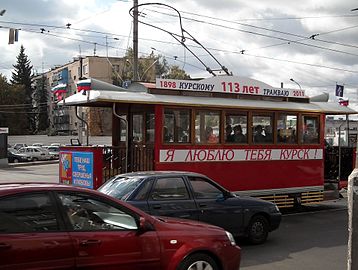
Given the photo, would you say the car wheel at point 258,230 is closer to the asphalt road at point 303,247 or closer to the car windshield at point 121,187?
the asphalt road at point 303,247

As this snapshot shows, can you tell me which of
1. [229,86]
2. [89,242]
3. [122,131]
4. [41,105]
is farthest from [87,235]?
[41,105]

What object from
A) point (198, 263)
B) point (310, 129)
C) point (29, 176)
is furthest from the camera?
point (29, 176)

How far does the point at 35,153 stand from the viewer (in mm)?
55562

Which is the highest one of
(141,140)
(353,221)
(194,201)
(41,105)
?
(41,105)

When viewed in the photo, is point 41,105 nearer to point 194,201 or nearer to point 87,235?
point 194,201

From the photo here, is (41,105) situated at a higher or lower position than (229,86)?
higher

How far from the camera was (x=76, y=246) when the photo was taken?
194 inches

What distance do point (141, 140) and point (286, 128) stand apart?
4094mm

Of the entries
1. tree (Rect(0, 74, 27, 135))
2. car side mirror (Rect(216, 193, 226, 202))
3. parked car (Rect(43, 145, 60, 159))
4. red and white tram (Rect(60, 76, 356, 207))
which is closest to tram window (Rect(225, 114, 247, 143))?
red and white tram (Rect(60, 76, 356, 207))

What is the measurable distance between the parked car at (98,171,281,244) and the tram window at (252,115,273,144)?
3.51m

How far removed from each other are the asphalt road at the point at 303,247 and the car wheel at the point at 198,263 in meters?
2.01

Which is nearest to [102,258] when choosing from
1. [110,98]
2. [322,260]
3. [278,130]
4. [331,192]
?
[322,260]

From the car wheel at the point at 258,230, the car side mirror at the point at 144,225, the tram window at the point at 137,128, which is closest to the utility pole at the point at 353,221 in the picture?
the car side mirror at the point at 144,225

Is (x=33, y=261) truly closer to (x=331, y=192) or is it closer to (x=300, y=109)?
(x=300, y=109)
